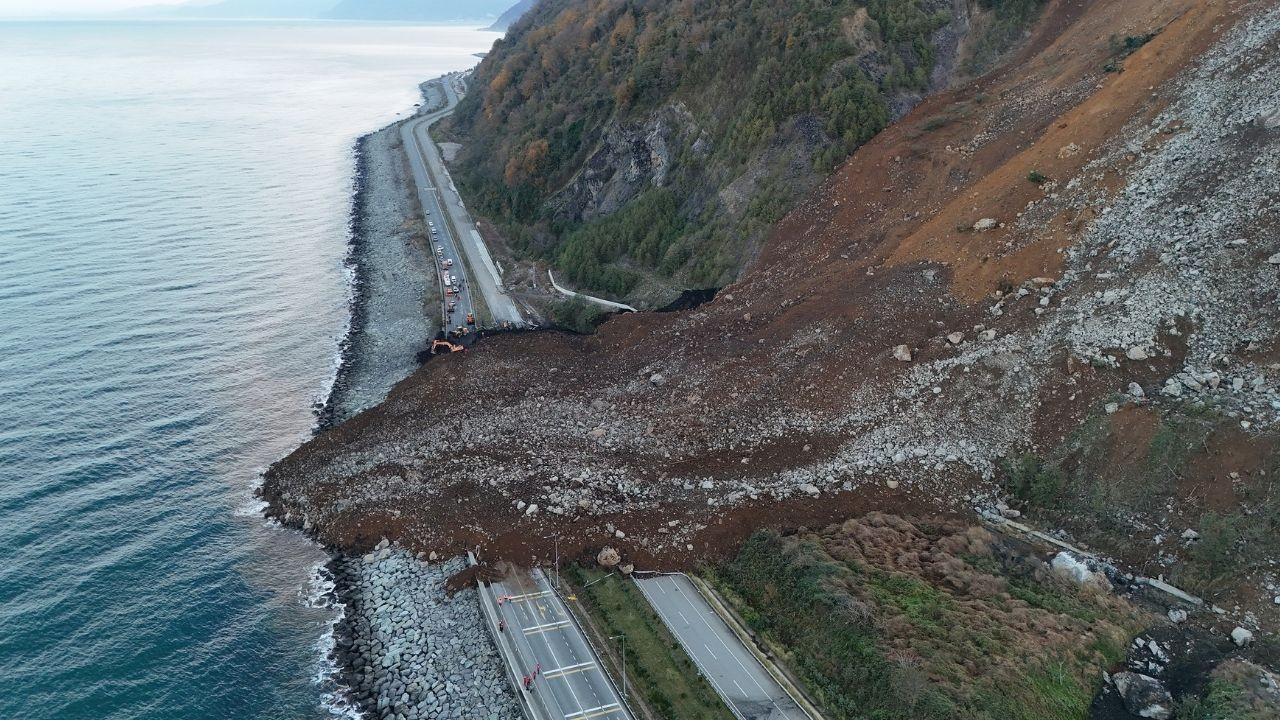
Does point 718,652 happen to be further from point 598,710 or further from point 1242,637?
point 1242,637

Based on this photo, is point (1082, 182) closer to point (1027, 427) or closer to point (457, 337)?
point (1027, 427)

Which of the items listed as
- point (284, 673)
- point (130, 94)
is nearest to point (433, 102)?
point (130, 94)

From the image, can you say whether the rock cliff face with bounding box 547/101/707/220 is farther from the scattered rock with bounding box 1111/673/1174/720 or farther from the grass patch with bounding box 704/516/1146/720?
the scattered rock with bounding box 1111/673/1174/720

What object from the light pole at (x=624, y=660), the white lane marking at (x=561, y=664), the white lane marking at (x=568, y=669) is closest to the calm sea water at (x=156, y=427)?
the white lane marking at (x=561, y=664)

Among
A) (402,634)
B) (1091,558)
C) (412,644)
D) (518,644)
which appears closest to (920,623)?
(1091,558)

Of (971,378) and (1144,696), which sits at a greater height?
(971,378)

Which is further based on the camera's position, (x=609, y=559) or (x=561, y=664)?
(x=609, y=559)

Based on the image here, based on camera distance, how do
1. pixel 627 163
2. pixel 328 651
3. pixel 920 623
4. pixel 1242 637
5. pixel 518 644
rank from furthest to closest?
pixel 627 163
pixel 328 651
pixel 518 644
pixel 920 623
pixel 1242 637
